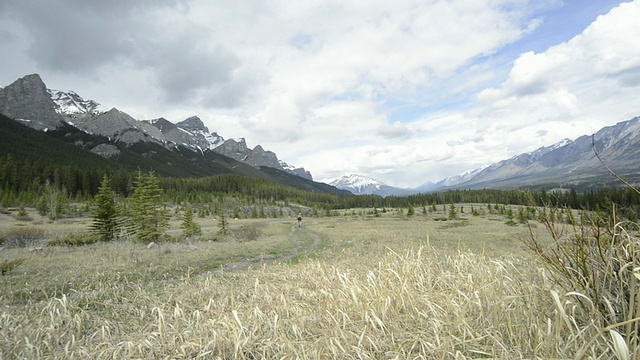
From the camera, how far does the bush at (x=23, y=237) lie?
84.5ft

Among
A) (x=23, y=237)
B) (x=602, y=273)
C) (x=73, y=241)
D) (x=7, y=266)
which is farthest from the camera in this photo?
(x=23, y=237)

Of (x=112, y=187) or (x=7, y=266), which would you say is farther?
(x=112, y=187)

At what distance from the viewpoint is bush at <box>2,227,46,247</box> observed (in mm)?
25766

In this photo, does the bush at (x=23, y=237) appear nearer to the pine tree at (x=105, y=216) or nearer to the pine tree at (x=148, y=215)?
the pine tree at (x=105, y=216)

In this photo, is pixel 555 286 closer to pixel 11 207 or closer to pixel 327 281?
pixel 327 281

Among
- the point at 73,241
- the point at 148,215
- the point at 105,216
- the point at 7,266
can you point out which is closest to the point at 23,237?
the point at 105,216

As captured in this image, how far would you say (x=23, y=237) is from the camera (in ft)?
94.7

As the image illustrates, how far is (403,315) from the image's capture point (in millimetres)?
3471

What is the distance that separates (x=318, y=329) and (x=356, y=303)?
58 cm

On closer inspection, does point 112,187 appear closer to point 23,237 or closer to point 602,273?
point 23,237

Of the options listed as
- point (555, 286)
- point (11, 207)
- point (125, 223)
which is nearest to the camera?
point (555, 286)

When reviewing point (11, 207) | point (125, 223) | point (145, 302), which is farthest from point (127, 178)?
point (145, 302)

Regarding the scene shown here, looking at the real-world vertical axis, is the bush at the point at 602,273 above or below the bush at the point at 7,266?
above

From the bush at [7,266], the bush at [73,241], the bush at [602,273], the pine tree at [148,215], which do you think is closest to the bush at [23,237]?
the bush at [73,241]
